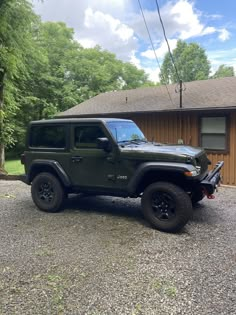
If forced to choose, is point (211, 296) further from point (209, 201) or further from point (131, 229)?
point (209, 201)

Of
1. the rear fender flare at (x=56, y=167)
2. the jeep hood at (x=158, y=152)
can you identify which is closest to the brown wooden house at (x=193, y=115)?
the jeep hood at (x=158, y=152)

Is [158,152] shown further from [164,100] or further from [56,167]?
[164,100]

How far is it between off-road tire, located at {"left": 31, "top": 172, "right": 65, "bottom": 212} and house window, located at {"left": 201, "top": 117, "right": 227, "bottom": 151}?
5418 mm

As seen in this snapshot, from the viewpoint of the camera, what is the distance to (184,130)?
973 centimetres

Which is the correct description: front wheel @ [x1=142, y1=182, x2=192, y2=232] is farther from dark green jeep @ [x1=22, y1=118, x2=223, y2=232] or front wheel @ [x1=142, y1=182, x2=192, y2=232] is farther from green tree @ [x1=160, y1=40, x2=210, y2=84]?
green tree @ [x1=160, y1=40, x2=210, y2=84]

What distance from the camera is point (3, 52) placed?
1108cm

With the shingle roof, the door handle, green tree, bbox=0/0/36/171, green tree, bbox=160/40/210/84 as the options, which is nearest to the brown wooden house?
the shingle roof

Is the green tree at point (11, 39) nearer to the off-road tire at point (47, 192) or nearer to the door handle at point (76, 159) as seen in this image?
the off-road tire at point (47, 192)

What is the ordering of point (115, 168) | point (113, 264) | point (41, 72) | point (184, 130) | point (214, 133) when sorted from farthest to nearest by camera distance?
1. point (41, 72)
2. point (184, 130)
3. point (214, 133)
4. point (115, 168)
5. point (113, 264)

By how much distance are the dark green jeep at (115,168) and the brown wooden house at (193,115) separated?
147 inches

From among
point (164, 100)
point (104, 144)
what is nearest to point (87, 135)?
point (104, 144)

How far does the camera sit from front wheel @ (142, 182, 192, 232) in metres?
4.54

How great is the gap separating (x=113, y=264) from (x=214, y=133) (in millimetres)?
6627

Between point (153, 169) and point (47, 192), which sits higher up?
point (153, 169)
